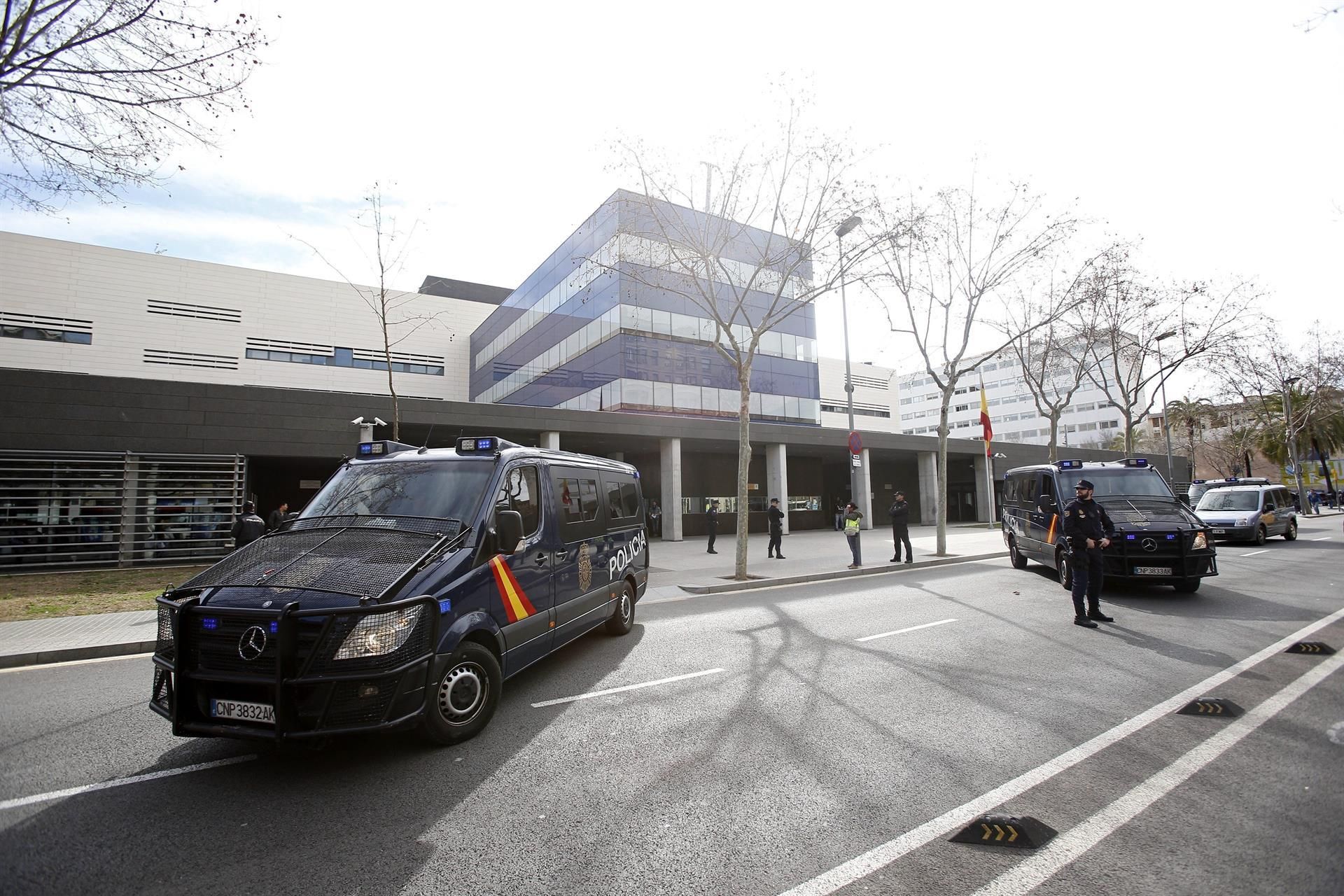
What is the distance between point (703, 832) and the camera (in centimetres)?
315

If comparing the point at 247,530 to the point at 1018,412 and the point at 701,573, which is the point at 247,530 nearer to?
the point at 701,573

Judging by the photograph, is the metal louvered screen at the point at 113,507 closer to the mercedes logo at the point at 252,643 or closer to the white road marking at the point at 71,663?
the white road marking at the point at 71,663

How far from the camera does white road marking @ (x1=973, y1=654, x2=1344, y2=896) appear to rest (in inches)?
107

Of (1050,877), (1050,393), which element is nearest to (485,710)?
(1050,877)

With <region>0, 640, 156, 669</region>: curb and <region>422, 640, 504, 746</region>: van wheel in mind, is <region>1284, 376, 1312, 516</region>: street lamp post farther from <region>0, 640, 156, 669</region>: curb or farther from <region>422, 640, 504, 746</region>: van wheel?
<region>0, 640, 156, 669</region>: curb

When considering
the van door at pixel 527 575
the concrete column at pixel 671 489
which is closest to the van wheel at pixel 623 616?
the van door at pixel 527 575

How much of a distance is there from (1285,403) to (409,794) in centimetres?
5029

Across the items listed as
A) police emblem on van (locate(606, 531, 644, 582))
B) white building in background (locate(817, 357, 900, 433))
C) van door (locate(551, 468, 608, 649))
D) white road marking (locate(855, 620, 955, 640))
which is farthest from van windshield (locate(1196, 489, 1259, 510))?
white building in background (locate(817, 357, 900, 433))

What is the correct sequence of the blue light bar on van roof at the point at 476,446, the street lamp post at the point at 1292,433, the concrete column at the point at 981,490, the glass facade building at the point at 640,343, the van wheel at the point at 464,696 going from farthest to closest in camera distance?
the concrete column at the point at 981,490 → the street lamp post at the point at 1292,433 → the glass facade building at the point at 640,343 → the blue light bar on van roof at the point at 476,446 → the van wheel at the point at 464,696

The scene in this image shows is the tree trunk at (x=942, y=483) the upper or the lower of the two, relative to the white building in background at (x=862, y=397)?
lower

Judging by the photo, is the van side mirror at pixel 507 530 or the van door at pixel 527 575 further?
the van door at pixel 527 575

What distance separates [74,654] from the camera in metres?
7.48

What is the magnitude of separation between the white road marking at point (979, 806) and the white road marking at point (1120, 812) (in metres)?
0.36

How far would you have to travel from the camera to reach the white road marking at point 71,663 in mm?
7082
